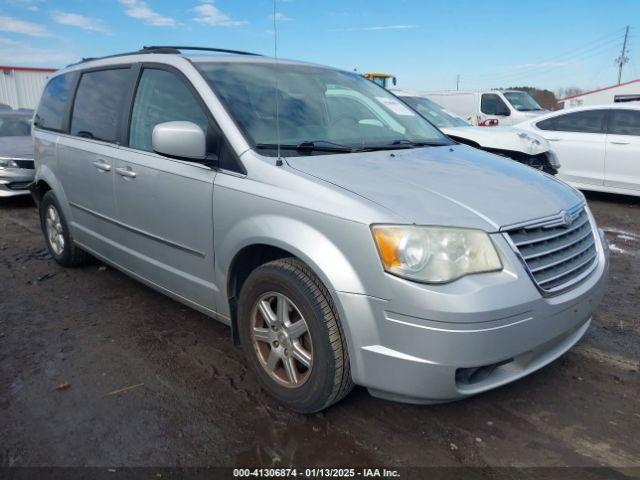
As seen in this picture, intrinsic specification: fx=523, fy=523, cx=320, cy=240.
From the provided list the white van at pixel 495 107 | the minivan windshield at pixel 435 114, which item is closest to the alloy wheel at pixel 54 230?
the minivan windshield at pixel 435 114

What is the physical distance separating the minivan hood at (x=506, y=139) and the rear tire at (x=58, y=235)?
549 centimetres

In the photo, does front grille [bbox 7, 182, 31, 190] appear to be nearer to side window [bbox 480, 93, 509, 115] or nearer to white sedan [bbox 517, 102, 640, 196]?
white sedan [bbox 517, 102, 640, 196]

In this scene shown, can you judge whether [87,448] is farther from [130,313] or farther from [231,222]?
[130,313]

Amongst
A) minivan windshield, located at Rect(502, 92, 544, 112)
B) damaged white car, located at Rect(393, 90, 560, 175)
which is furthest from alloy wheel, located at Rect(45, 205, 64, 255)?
minivan windshield, located at Rect(502, 92, 544, 112)

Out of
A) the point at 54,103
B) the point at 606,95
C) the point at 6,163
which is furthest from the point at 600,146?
the point at 606,95

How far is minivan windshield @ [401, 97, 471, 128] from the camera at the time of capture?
8547mm

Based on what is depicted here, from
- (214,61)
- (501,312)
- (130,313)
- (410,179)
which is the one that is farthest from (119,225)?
(501,312)

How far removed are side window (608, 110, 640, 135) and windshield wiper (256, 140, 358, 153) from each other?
666 cm

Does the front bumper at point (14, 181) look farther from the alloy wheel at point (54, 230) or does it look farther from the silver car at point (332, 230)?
the silver car at point (332, 230)

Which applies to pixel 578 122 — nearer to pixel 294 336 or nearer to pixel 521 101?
pixel 521 101

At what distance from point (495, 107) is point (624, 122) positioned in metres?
6.04

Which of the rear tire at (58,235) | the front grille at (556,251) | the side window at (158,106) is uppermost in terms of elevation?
the side window at (158,106)

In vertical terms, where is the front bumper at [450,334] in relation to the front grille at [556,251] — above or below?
below

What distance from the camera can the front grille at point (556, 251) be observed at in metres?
2.31
